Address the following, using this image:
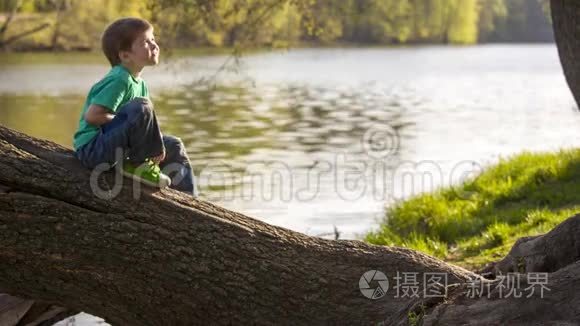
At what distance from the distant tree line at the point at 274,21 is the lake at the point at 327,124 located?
71cm

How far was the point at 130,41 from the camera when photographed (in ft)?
15.4

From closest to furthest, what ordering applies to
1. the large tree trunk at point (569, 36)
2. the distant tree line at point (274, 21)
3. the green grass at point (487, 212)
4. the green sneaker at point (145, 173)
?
the green sneaker at point (145, 173) → the large tree trunk at point (569, 36) → the green grass at point (487, 212) → the distant tree line at point (274, 21)

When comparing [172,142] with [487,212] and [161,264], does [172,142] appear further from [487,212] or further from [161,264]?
[487,212]

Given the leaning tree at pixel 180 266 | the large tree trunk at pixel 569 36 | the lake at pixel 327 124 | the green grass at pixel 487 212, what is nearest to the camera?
the leaning tree at pixel 180 266

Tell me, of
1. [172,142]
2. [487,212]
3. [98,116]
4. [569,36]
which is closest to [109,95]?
[98,116]

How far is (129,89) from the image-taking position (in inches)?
182

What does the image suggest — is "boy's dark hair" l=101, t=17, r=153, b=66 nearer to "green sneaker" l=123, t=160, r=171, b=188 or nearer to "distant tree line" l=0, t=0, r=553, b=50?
"green sneaker" l=123, t=160, r=171, b=188

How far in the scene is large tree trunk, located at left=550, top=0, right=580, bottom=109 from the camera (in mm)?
5312

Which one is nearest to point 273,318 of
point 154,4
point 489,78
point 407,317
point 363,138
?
point 407,317

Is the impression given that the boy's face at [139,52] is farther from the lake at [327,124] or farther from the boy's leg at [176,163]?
the lake at [327,124]

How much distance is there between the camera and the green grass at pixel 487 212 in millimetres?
8328

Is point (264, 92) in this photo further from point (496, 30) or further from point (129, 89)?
point (496, 30)

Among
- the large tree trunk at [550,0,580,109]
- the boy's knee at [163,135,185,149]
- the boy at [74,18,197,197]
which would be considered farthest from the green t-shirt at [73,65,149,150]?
the large tree trunk at [550,0,580,109]

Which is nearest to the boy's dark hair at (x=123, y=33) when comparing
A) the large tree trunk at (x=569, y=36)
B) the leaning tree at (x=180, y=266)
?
the leaning tree at (x=180, y=266)
